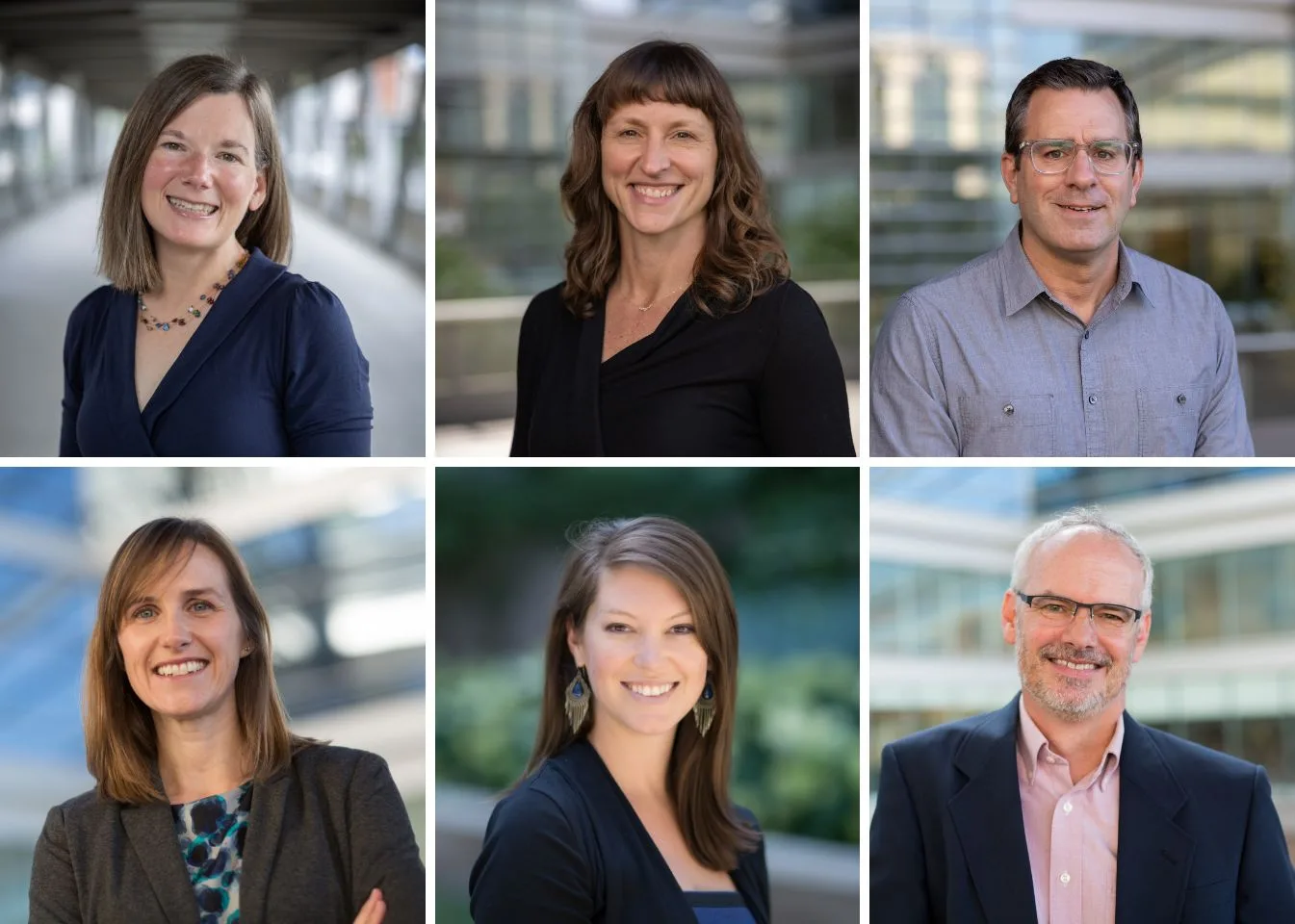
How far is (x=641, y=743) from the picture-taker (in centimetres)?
247

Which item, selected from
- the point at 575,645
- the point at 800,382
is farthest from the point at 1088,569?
the point at 575,645

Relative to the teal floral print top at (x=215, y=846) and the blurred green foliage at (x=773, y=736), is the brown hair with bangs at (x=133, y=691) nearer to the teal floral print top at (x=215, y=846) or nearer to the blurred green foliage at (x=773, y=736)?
the teal floral print top at (x=215, y=846)

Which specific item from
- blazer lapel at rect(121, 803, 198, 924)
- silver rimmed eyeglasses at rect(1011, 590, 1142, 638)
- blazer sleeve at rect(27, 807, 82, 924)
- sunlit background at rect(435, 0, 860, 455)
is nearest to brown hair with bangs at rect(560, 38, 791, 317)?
silver rimmed eyeglasses at rect(1011, 590, 1142, 638)

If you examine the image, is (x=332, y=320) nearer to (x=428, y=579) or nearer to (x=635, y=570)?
(x=428, y=579)

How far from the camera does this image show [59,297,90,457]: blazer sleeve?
2408mm

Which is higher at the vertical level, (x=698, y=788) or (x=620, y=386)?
(x=620, y=386)

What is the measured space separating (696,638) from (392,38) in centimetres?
147

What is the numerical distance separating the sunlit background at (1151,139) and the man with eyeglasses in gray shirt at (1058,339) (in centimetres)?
380

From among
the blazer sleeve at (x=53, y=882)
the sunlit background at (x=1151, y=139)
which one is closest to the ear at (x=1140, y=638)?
the blazer sleeve at (x=53, y=882)

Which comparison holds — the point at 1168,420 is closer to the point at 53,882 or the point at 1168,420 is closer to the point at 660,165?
the point at 660,165

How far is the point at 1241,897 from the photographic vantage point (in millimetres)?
2336

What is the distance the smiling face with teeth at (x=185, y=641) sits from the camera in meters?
2.39

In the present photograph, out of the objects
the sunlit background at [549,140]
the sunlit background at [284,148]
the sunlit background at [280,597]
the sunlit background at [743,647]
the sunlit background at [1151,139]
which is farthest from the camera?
the sunlit background at [1151,139]

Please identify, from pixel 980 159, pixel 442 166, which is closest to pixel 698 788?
pixel 442 166
